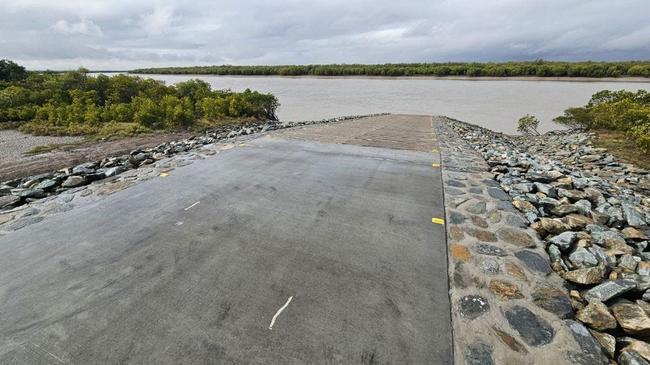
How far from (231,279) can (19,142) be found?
55.1 ft

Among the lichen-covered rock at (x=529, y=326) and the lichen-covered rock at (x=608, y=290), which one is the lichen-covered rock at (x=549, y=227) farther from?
the lichen-covered rock at (x=529, y=326)

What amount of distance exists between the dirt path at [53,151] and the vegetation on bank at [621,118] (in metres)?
18.0

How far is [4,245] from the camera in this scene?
3268 mm

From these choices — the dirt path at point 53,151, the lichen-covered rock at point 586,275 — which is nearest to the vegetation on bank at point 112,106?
the dirt path at point 53,151

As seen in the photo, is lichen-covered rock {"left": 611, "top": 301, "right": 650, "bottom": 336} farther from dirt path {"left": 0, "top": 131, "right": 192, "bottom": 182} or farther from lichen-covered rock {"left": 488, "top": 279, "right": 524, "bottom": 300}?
dirt path {"left": 0, "top": 131, "right": 192, "bottom": 182}

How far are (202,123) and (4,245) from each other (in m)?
15.7

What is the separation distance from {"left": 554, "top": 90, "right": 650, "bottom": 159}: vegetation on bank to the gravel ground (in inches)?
860

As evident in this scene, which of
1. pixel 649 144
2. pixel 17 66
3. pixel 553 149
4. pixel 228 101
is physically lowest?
pixel 553 149

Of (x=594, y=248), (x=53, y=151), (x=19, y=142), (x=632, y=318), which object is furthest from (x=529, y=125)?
(x=19, y=142)

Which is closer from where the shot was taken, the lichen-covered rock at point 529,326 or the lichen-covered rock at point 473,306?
the lichen-covered rock at point 529,326

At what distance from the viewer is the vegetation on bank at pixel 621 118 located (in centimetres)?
1048

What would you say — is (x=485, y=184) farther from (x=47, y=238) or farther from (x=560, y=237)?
(x=47, y=238)

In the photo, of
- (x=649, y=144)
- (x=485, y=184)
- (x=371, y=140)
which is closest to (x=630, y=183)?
(x=649, y=144)

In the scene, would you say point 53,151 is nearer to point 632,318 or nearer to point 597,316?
point 597,316
